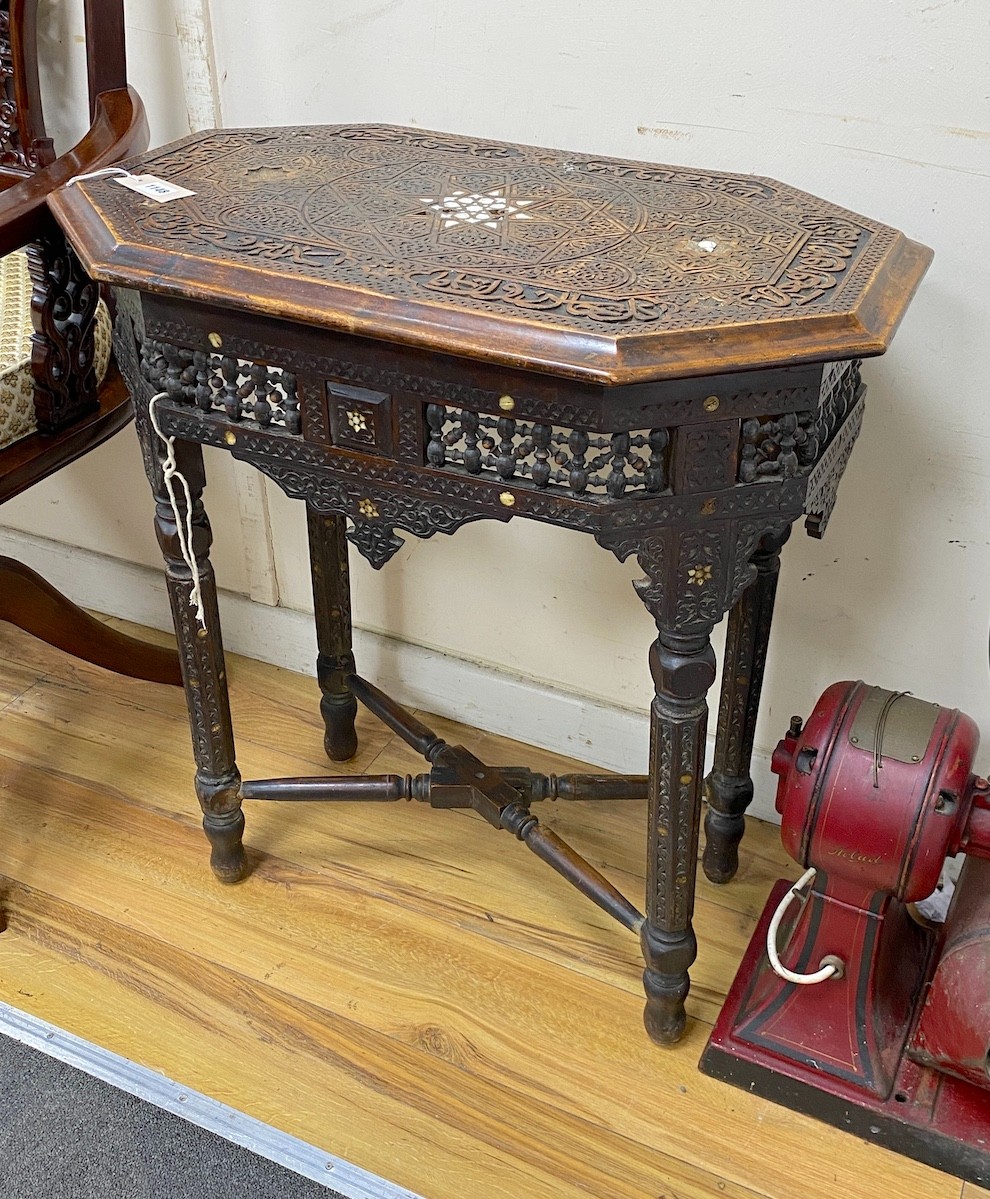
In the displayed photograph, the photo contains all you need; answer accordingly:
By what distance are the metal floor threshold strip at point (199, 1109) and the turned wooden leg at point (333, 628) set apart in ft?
1.78

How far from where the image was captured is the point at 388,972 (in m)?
1.45

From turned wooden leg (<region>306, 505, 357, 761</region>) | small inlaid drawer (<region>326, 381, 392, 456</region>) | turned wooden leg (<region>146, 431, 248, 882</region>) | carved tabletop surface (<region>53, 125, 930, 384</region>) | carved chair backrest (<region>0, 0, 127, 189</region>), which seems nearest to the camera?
carved tabletop surface (<region>53, 125, 930, 384</region>)

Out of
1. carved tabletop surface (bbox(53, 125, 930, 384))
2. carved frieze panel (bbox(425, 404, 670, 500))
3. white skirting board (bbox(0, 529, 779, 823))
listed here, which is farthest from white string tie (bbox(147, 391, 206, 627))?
white skirting board (bbox(0, 529, 779, 823))

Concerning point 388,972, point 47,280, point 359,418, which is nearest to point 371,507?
point 359,418

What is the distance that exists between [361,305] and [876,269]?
16.9 inches

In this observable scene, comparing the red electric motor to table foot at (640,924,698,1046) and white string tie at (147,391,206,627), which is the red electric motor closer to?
table foot at (640,924,698,1046)

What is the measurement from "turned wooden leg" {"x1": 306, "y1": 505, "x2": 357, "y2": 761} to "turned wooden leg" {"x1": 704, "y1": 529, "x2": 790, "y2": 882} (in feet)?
1.71

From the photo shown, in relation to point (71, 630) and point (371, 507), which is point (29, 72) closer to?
A: point (71, 630)

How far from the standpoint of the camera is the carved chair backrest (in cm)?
140

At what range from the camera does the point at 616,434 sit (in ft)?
3.14

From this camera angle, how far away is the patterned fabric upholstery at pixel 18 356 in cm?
134

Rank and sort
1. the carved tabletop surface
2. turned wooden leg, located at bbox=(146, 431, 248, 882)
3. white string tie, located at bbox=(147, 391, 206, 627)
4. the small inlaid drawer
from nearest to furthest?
the carved tabletop surface → the small inlaid drawer → white string tie, located at bbox=(147, 391, 206, 627) → turned wooden leg, located at bbox=(146, 431, 248, 882)

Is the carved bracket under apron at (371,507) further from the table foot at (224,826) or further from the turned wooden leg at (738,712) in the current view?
the table foot at (224,826)

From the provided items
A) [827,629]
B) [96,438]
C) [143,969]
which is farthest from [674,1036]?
[96,438]
